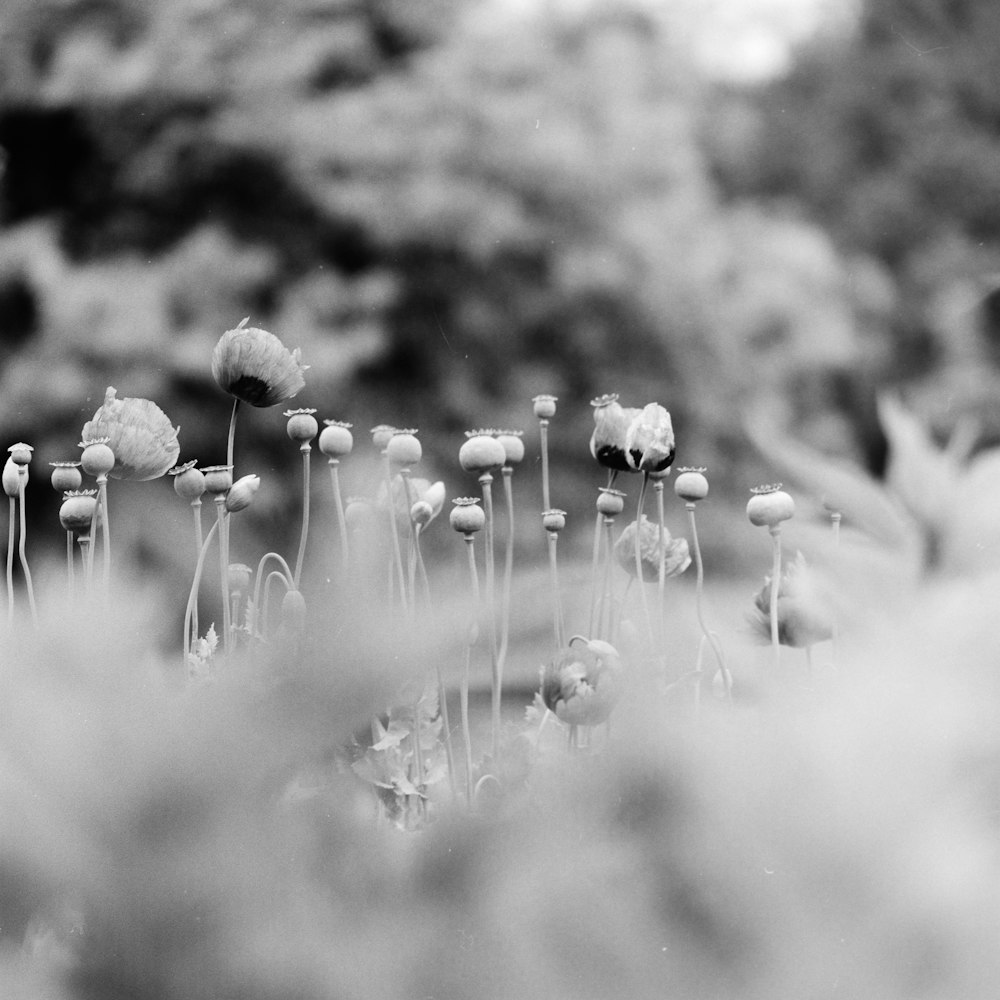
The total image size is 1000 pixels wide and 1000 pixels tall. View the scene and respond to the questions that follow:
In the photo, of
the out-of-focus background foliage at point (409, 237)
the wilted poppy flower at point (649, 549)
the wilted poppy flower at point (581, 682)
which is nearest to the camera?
the wilted poppy flower at point (581, 682)

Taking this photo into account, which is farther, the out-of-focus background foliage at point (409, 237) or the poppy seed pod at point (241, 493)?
the out-of-focus background foliage at point (409, 237)

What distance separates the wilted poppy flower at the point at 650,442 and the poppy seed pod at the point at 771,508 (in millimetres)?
20

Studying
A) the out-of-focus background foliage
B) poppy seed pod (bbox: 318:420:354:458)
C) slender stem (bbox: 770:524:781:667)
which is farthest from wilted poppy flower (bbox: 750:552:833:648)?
the out-of-focus background foliage

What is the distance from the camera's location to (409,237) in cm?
194

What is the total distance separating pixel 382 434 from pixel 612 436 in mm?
56

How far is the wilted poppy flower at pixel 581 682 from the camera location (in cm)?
22

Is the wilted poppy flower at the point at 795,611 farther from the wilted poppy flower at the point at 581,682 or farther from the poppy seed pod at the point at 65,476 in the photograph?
the poppy seed pod at the point at 65,476

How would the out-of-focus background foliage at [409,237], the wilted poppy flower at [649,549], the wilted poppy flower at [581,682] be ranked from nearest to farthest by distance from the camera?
the wilted poppy flower at [581,682] → the wilted poppy flower at [649,549] → the out-of-focus background foliage at [409,237]

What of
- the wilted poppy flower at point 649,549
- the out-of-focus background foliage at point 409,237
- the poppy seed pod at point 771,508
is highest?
the out-of-focus background foliage at point 409,237

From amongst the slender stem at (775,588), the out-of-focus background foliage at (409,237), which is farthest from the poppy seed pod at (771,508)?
the out-of-focus background foliage at (409,237)

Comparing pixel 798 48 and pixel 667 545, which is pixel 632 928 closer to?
pixel 667 545

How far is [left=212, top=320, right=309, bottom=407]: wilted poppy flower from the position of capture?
0.88ft

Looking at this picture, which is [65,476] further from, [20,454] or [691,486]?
[691,486]

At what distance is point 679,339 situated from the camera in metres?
2.16
